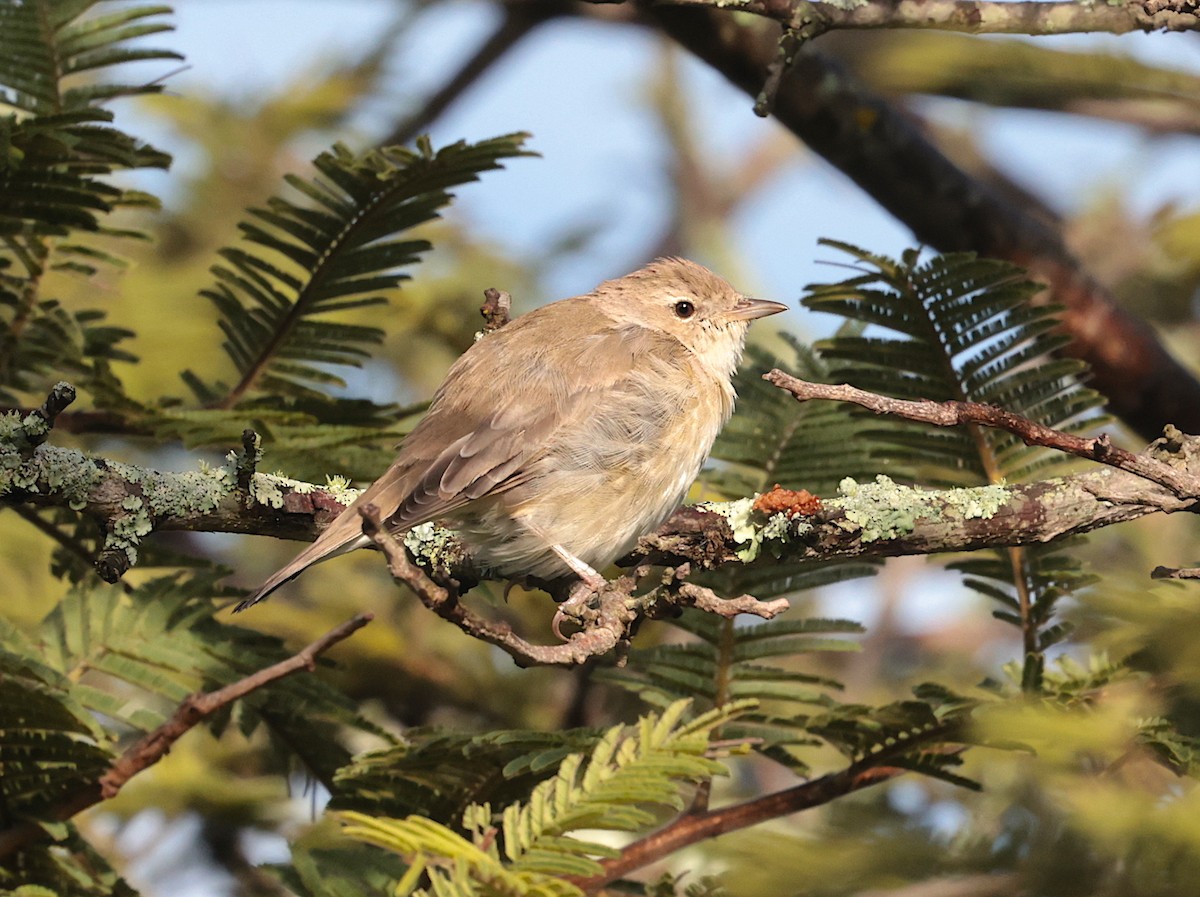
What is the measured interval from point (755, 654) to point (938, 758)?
0.49 meters

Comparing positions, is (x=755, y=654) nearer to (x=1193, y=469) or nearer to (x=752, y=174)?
(x=1193, y=469)

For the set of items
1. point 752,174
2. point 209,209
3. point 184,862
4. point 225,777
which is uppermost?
point 752,174

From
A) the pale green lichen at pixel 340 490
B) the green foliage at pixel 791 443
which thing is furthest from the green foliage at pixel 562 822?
the green foliage at pixel 791 443

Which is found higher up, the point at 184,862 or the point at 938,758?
the point at 938,758

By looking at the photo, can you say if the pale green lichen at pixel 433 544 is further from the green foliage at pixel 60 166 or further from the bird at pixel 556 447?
the green foliage at pixel 60 166

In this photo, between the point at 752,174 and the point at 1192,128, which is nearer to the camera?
the point at 1192,128

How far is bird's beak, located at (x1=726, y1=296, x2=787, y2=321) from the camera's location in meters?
4.48

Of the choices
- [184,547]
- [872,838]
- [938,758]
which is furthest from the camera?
[184,547]

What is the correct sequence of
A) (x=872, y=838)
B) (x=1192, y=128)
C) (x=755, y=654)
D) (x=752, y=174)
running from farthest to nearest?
(x=752, y=174) < (x=1192, y=128) < (x=755, y=654) < (x=872, y=838)

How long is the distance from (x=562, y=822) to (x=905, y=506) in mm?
1052

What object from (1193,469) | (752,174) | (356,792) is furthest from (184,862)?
(752,174)

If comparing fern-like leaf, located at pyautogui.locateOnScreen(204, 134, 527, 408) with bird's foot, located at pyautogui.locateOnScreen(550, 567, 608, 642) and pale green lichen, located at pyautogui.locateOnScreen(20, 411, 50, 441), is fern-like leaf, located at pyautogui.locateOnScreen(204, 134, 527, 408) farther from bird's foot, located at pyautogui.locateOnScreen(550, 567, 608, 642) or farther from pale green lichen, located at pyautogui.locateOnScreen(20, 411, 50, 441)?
pale green lichen, located at pyautogui.locateOnScreen(20, 411, 50, 441)

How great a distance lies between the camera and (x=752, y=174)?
8.26m

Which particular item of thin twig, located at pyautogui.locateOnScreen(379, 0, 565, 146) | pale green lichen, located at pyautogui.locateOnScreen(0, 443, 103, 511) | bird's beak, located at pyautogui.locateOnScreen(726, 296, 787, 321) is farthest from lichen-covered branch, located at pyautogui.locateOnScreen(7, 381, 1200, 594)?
A: thin twig, located at pyautogui.locateOnScreen(379, 0, 565, 146)
